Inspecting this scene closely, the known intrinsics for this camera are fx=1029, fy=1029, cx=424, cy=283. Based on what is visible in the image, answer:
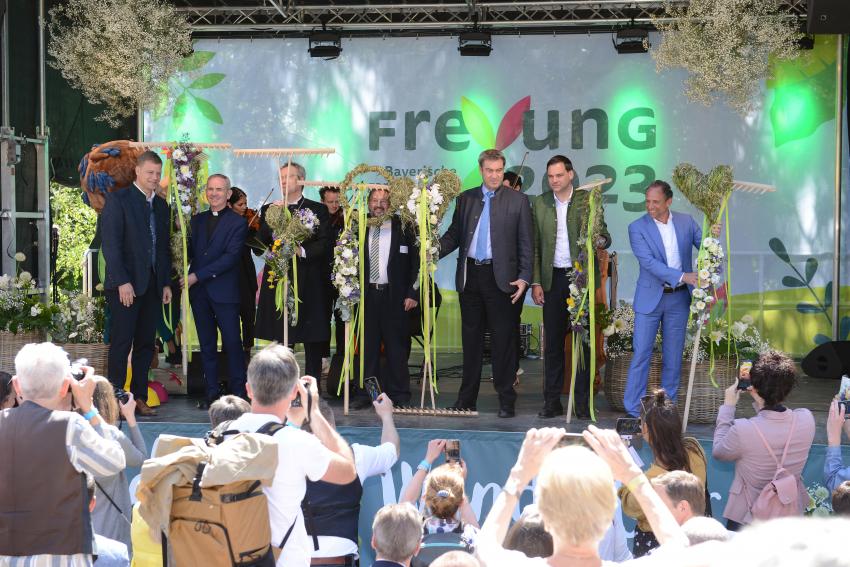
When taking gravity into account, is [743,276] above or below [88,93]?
below

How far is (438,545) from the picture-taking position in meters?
3.58

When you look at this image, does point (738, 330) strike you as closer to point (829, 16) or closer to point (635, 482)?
point (829, 16)

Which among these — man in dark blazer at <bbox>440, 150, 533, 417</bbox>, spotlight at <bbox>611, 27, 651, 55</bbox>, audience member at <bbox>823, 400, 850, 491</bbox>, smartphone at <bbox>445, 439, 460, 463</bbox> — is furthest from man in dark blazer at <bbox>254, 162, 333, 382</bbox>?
spotlight at <bbox>611, 27, 651, 55</bbox>

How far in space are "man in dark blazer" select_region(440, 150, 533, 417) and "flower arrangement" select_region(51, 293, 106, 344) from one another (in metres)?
2.47

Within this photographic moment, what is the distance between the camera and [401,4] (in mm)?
9688

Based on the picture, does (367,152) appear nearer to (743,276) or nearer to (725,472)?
(743,276)

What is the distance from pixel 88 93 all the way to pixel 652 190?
15.5ft

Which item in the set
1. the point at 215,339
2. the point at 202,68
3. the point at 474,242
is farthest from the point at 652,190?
the point at 202,68

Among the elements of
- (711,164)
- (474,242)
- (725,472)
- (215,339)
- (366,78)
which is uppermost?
(366,78)

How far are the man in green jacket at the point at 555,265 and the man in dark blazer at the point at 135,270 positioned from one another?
2442mm

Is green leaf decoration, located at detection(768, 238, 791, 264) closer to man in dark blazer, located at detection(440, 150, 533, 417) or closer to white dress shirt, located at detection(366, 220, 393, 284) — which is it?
man in dark blazer, located at detection(440, 150, 533, 417)

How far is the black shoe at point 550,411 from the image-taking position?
21.1 ft

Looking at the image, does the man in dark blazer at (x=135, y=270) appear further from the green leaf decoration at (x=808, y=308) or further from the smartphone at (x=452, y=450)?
the green leaf decoration at (x=808, y=308)

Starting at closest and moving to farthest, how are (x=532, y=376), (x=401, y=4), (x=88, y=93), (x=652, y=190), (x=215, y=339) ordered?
(x=652, y=190)
(x=215, y=339)
(x=88, y=93)
(x=532, y=376)
(x=401, y=4)
